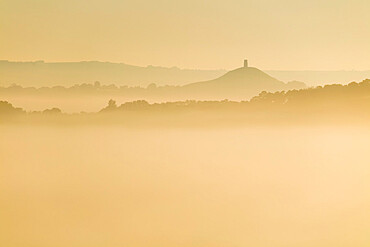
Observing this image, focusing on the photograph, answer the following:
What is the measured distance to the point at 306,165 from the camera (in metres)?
2.40

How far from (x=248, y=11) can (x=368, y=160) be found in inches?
39.3

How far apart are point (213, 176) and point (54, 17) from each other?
Answer: 3.70ft

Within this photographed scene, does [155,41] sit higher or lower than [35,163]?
higher

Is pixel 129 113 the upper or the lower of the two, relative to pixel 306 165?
upper

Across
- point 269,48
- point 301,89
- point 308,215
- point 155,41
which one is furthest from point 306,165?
point 155,41

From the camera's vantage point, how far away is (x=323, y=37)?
2.50 m

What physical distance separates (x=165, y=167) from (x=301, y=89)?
0.83 meters

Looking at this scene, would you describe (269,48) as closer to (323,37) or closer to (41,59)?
(323,37)

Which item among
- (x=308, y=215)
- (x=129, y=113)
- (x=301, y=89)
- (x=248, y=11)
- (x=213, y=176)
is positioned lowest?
(x=308, y=215)

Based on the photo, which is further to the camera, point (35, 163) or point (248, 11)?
point (248, 11)

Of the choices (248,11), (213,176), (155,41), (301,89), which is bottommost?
(213,176)

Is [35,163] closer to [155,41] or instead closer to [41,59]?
[41,59]

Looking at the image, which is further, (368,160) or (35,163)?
(368,160)

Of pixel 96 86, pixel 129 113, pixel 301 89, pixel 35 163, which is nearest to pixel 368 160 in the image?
pixel 301 89
